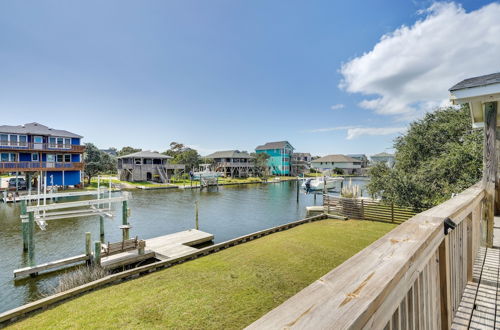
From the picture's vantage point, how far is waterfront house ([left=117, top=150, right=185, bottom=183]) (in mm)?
40188

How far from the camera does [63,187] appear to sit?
2909 centimetres

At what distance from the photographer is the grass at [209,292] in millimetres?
5102

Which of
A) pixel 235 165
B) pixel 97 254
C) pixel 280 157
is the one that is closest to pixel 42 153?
pixel 97 254

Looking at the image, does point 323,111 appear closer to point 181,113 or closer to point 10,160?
point 181,113

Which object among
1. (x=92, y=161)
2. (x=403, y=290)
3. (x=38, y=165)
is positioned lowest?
(x=403, y=290)

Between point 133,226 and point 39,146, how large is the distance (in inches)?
902

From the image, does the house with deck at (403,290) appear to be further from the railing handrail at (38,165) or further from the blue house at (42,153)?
the railing handrail at (38,165)

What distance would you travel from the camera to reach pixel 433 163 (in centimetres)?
1252

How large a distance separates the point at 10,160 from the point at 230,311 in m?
35.0

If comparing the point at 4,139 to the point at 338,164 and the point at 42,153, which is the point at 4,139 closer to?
the point at 42,153

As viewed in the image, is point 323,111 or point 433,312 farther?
point 323,111

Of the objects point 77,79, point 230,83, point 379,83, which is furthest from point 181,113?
point 379,83

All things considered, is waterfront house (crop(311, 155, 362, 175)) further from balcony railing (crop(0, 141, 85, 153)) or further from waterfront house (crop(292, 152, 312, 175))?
balcony railing (crop(0, 141, 85, 153))

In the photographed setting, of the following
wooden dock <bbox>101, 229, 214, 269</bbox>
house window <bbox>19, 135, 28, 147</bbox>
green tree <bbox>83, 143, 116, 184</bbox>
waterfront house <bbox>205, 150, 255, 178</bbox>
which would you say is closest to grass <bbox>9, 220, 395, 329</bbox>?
wooden dock <bbox>101, 229, 214, 269</bbox>
